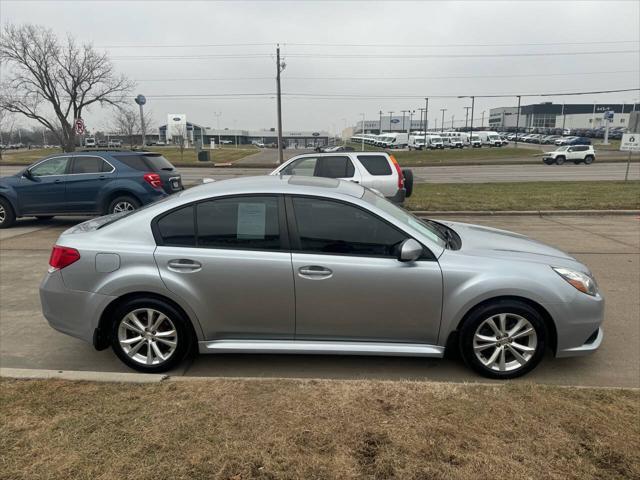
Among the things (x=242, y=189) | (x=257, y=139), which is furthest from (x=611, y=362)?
(x=257, y=139)

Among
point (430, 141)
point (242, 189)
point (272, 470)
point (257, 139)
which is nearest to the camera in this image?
point (272, 470)

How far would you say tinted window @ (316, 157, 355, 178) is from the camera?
10305 millimetres

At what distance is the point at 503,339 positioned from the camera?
353 cm

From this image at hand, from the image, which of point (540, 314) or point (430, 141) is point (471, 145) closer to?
point (430, 141)

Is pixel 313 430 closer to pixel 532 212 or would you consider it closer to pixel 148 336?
pixel 148 336

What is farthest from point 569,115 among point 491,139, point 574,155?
point 574,155

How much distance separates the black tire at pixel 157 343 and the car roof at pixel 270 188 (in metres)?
0.89

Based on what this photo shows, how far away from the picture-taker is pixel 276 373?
3.73 m

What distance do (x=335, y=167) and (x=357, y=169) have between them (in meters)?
0.51

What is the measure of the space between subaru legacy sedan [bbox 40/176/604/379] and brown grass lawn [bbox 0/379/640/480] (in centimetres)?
46

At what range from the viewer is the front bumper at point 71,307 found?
3656 mm

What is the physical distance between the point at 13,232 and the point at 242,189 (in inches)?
333

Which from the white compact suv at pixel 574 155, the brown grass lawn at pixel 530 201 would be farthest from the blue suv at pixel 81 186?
the white compact suv at pixel 574 155

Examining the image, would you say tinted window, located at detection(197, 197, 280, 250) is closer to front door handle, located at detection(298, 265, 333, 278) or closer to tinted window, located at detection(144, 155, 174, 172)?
front door handle, located at detection(298, 265, 333, 278)
